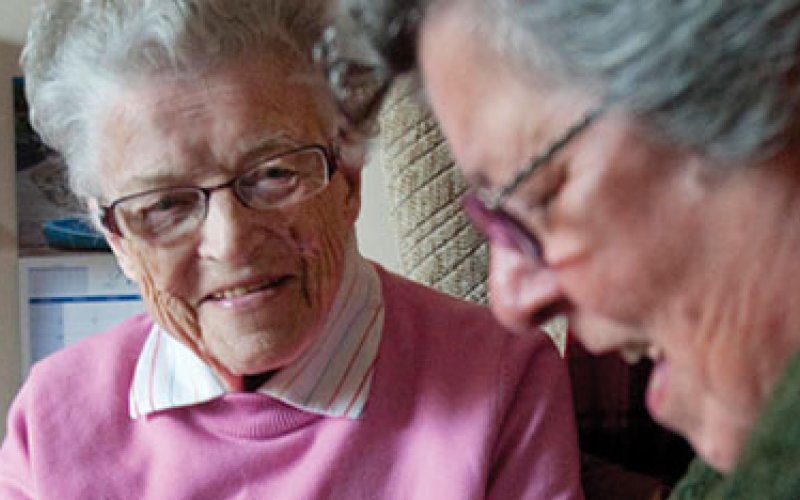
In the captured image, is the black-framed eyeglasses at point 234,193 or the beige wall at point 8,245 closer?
the black-framed eyeglasses at point 234,193

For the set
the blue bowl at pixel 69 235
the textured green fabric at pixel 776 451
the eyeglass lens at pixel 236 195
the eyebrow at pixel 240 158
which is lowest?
the textured green fabric at pixel 776 451

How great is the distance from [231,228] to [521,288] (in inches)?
21.4

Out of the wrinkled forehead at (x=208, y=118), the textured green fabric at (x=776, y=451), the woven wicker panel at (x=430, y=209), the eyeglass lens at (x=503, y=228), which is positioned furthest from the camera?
the woven wicker panel at (x=430, y=209)

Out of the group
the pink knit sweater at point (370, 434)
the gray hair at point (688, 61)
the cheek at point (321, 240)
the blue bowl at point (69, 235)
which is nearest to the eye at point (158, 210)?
the cheek at point (321, 240)

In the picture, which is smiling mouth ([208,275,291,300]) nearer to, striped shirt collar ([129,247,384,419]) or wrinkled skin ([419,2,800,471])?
striped shirt collar ([129,247,384,419])

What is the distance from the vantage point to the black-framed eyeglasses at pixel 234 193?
1.17 metres

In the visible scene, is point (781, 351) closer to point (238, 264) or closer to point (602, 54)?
point (602, 54)

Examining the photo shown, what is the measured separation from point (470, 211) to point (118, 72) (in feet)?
1.94

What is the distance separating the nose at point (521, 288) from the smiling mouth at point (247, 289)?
1.76 ft

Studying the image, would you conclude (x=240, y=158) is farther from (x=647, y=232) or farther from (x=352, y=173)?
(x=647, y=232)

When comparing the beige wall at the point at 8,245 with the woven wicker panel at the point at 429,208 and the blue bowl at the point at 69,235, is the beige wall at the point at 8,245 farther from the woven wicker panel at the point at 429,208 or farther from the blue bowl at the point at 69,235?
the woven wicker panel at the point at 429,208

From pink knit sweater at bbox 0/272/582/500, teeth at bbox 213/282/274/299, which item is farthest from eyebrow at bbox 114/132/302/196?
pink knit sweater at bbox 0/272/582/500

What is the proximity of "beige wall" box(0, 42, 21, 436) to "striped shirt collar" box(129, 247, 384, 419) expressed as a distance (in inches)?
28.4

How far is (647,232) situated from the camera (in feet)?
1.99
